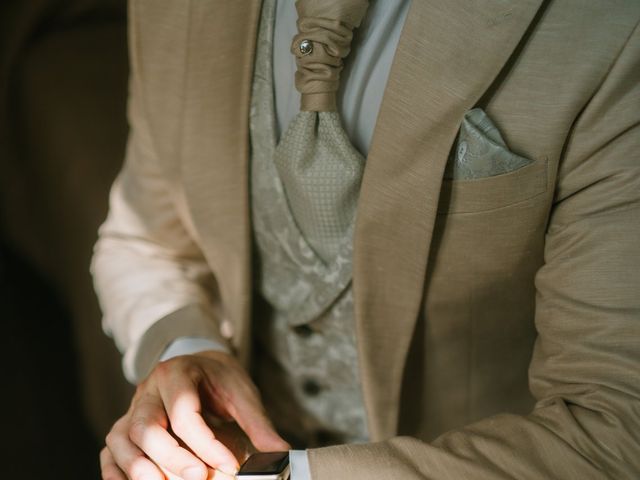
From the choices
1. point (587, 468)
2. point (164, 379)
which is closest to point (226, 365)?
point (164, 379)

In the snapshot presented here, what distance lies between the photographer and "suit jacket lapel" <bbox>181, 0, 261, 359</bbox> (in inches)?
33.0

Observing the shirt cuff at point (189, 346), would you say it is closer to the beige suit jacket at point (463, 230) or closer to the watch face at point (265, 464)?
the beige suit jacket at point (463, 230)

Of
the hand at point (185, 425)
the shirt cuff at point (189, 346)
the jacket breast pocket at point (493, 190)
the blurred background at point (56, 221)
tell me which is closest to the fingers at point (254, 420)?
the hand at point (185, 425)

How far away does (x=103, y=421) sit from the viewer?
168 centimetres

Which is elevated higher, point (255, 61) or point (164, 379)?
point (255, 61)

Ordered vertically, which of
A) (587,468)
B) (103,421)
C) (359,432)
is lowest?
(103,421)

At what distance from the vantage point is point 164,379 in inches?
31.0

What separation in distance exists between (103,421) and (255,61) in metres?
1.08

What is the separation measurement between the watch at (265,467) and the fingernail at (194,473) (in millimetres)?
37

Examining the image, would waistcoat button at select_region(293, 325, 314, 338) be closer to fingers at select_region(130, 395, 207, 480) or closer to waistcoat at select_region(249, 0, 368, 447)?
waistcoat at select_region(249, 0, 368, 447)

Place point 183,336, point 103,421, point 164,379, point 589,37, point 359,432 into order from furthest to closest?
point 103,421 < point 359,432 < point 183,336 < point 164,379 < point 589,37

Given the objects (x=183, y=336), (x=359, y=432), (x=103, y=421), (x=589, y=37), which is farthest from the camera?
(x=103, y=421)

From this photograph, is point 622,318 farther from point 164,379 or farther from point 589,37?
point 164,379

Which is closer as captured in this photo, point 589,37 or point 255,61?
point 589,37
